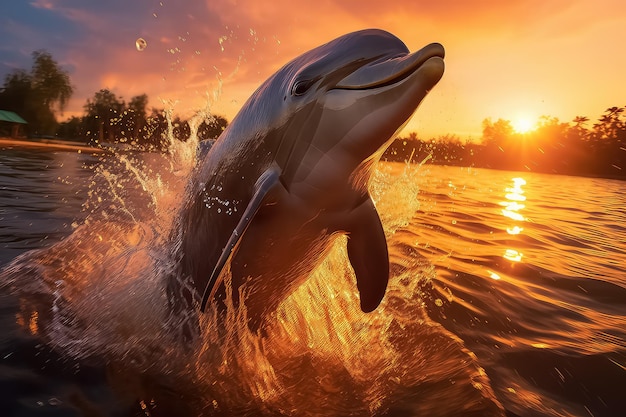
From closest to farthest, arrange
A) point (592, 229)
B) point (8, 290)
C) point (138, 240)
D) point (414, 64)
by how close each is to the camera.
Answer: point (414, 64) < point (8, 290) < point (138, 240) < point (592, 229)

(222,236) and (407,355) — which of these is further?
(407,355)

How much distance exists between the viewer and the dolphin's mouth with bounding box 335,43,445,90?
80.3 inches

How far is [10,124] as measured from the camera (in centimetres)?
5388

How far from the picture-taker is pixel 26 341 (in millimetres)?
3371

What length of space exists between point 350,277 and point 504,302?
1.90 metres

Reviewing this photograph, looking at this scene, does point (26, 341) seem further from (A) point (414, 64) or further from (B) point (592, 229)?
(B) point (592, 229)

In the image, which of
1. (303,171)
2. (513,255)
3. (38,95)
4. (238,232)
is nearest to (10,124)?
(38,95)

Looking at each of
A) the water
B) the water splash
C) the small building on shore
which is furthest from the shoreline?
the water splash

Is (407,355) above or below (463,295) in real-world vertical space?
below

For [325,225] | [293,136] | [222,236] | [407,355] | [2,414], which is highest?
[293,136]

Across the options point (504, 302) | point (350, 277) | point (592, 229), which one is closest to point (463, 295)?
point (504, 302)

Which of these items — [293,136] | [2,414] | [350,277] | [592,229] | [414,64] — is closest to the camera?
[414,64]

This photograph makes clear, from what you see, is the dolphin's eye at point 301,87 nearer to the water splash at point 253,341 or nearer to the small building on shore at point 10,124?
the water splash at point 253,341

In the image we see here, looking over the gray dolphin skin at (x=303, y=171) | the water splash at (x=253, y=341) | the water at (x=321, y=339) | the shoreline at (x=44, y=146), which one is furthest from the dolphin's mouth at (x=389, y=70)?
the shoreline at (x=44, y=146)
